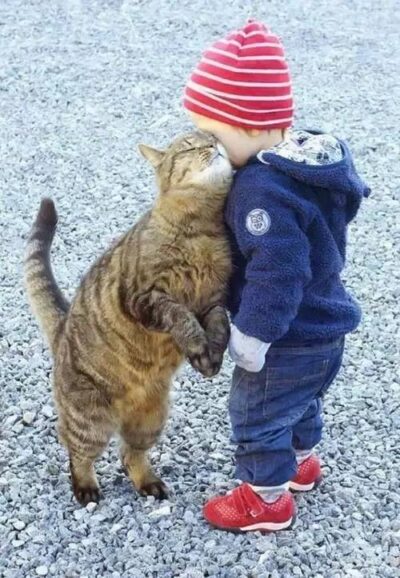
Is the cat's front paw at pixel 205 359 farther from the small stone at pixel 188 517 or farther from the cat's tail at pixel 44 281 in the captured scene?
the cat's tail at pixel 44 281

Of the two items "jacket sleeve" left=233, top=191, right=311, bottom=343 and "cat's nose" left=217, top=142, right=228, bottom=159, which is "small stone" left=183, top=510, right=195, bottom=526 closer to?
"jacket sleeve" left=233, top=191, right=311, bottom=343

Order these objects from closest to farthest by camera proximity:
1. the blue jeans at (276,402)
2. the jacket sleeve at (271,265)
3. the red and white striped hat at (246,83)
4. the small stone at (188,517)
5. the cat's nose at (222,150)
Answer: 1. the jacket sleeve at (271,265)
2. the red and white striped hat at (246,83)
3. the cat's nose at (222,150)
4. the blue jeans at (276,402)
5. the small stone at (188,517)

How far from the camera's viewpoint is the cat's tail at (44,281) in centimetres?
439

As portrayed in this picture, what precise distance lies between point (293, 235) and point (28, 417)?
1.91 m

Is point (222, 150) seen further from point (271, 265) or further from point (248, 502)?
point (248, 502)

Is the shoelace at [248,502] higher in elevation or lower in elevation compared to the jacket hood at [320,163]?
lower

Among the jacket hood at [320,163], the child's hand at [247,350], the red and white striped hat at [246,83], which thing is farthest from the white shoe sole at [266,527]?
the red and white striped hat at [246,83]

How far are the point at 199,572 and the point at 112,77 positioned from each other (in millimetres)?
6336

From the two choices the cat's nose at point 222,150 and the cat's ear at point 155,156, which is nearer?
the cat's nose at point 222,150

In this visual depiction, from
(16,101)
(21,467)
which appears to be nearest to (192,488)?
(21,467)

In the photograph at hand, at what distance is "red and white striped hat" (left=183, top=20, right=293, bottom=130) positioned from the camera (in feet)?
11.3

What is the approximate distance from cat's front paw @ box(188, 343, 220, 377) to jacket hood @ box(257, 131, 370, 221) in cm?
66

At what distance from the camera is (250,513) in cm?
397

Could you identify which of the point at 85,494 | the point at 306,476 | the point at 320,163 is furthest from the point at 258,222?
the point at 85,494
